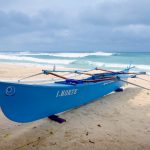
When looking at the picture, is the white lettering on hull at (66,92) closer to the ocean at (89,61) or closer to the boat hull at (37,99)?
the boat hull at (37,99)

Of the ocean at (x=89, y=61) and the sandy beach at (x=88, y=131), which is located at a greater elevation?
the ocean at (x=89, y=61)

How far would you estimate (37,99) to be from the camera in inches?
150

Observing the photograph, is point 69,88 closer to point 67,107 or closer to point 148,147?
point 67,107

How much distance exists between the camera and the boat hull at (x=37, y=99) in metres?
3.38

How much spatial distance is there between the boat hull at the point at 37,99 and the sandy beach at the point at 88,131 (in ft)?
0.83

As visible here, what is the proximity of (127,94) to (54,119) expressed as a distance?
10.3 feet

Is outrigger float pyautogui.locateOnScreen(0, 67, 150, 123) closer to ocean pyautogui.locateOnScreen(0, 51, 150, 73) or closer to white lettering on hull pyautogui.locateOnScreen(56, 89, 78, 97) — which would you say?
white lettering on hull pyautogui.locateOnScreen(56, 89, 78, 97)

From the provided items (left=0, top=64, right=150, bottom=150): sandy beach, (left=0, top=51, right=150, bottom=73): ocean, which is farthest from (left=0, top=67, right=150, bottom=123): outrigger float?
(left=0, top=51, right=150, bottom=73): ocean

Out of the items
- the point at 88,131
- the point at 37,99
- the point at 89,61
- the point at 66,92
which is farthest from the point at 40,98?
the point at 89,61

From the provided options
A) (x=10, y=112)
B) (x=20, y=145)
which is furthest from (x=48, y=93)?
(x=20, y=145)

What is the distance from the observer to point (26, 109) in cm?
367

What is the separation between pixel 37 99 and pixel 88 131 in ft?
3.54

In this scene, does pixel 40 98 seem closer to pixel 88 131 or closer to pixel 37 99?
pixel 37 99

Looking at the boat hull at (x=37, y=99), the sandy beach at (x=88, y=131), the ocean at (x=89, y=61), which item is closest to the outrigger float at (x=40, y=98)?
the boat hull at (x=37, y=99)
